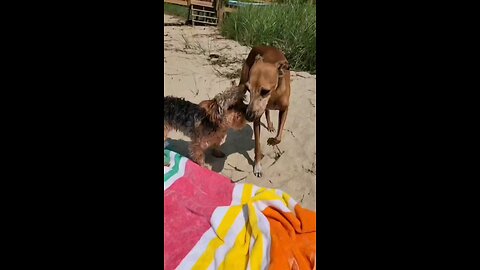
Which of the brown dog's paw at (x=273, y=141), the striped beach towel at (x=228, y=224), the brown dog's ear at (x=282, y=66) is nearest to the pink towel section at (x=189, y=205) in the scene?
the striped beach towel at (x=228, y=224)

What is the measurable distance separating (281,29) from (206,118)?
0.66 meters

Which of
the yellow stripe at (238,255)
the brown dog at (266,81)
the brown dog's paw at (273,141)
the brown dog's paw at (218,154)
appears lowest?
the yellow stripe at (238,255)

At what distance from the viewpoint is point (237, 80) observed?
2.22 m

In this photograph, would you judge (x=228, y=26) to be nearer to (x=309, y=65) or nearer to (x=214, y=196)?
(x=309, y=65)

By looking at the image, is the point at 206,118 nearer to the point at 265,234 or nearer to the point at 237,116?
the point at 237,116

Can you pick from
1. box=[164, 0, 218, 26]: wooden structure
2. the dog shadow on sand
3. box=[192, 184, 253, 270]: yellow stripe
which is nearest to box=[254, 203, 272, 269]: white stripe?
box=[192, 184, 253, 270]: yellow stripe

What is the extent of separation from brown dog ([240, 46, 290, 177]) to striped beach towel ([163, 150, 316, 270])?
44 cm

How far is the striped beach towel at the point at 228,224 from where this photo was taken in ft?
6.09

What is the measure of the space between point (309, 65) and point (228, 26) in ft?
1.64

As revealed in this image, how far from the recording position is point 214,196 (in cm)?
222

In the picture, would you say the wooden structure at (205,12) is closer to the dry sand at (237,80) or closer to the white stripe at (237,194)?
the dry sand at (237,80)

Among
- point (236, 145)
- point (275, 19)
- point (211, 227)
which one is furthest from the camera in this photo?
point (236, 145)

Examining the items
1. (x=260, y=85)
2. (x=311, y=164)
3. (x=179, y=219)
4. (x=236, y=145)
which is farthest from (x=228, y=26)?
(x=179, y=219)

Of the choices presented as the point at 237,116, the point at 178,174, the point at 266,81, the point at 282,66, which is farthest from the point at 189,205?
the point at 282,66
